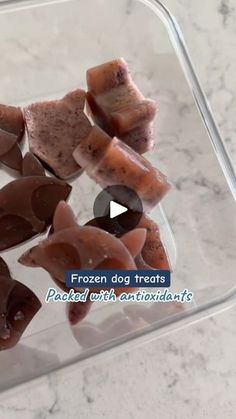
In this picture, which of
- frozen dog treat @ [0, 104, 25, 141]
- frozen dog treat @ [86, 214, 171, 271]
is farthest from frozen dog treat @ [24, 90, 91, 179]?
frozen dog treat @ [86, 214, 171, 271]

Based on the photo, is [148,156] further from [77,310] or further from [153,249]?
[77,310]

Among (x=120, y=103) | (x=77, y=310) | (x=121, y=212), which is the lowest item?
(x=77, y=310)

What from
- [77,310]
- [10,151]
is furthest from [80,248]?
[10,151]

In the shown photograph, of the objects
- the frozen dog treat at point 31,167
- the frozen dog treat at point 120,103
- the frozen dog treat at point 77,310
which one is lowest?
the frozen dog treat at point 77,310

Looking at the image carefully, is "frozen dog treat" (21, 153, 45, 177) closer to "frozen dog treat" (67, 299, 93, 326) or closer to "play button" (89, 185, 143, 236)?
"play button" (89, 185, 143, 236)

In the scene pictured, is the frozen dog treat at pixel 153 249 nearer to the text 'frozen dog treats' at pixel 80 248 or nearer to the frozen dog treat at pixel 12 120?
Result: the text 'frozen dog treats' at pixel 80 248

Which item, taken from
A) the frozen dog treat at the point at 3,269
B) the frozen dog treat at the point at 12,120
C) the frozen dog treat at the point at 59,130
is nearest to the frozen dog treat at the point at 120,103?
the frozen dog treat at the point at 59,130
